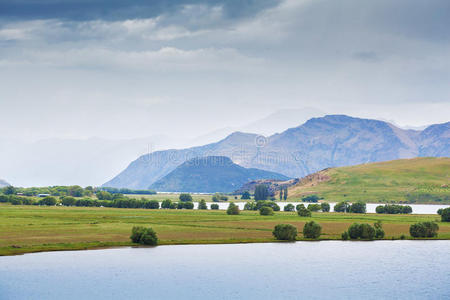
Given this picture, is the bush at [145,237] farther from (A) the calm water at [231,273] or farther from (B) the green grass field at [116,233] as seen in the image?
(A) the calm water at [231,273]

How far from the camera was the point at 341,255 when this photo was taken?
Result: 93.6m

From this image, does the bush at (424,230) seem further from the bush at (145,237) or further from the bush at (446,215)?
the bush at (145,237)

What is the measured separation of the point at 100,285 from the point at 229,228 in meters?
68.9

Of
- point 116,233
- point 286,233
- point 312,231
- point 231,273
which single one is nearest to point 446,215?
point 312,231

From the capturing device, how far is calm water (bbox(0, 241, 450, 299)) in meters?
65.1

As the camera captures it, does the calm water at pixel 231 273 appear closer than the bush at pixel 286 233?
Yes

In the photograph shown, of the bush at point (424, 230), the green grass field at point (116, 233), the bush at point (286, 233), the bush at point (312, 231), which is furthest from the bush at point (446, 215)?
the bush at point (286, 233)

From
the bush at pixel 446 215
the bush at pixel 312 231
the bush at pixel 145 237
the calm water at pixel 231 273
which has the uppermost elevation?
the bush at pixel 446 215

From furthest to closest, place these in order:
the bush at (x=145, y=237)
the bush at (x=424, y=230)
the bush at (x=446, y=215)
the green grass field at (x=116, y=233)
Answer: the bush at (x=446, y=215), the bush at (x=424, y=230), the bush at (x=145, y=237), the green grass field at (x=116, y=233)

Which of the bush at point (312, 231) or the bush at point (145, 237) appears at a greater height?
the bush at point (312, 231)

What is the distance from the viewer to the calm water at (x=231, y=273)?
214ft

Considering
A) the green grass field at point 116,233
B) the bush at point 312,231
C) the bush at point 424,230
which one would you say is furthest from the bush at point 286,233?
the bush at point 424,230

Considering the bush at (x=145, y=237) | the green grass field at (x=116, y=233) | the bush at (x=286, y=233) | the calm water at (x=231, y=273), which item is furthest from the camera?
the bush at (x=286, y=233)

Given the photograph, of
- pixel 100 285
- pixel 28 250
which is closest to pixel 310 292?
pixel 100 285
